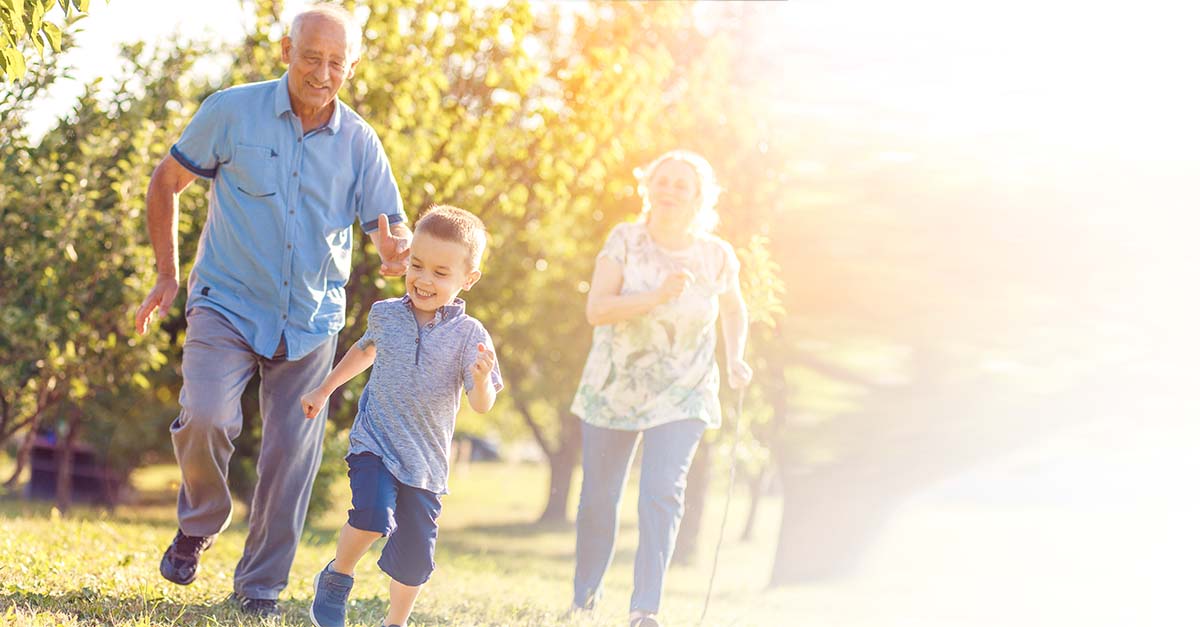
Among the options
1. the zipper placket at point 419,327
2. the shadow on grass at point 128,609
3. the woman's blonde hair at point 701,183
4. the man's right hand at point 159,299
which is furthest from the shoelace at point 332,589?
the woman's blonde hair at point 701,183

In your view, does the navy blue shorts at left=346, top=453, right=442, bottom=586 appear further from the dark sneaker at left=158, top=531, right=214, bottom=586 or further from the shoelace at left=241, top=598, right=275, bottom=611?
the dark sneaker at left=158, top=531, right=214, bottom=586

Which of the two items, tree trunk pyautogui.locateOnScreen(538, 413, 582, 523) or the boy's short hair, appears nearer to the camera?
the boy's short hair

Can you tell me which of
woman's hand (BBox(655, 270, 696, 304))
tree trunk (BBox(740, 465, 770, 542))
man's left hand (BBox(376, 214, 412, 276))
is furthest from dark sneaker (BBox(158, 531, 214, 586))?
tree trunk (BBox(740, 465, 770, 542))

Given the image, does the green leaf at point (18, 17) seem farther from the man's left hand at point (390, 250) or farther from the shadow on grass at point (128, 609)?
the shadow on grass at point (128, 609)

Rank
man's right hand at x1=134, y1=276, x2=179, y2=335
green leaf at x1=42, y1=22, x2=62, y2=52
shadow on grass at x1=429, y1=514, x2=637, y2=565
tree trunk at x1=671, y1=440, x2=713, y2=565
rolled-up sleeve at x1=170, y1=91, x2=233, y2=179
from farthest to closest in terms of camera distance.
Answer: shadow on grass at x1=429, y1=514, x2=637, y2=565 < tree trunk at x1=671, y1=440, x2=713, y2=565 < rolled-up sleeve at x1=170, y1=91, x2=233, y2=179 < man's right hand at x1=134, y1=276, x2=179, y2=335 < green leaf at x1=42, y1=22, x2=62, y2=52

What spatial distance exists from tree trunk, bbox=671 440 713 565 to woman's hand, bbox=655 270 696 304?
1515 centimetres

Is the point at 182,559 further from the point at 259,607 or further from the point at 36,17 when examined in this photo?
the point at 36,17

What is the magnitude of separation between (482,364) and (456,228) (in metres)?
0.47

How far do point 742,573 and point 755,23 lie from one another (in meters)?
11.5

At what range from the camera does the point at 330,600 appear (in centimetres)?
455

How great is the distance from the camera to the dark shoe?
205 inches

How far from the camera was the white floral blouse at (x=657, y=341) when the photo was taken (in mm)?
6035

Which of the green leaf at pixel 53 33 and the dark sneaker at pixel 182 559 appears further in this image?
the dark sneaker at pixel 182 559

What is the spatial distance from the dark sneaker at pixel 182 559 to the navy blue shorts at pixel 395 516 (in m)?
1.25
